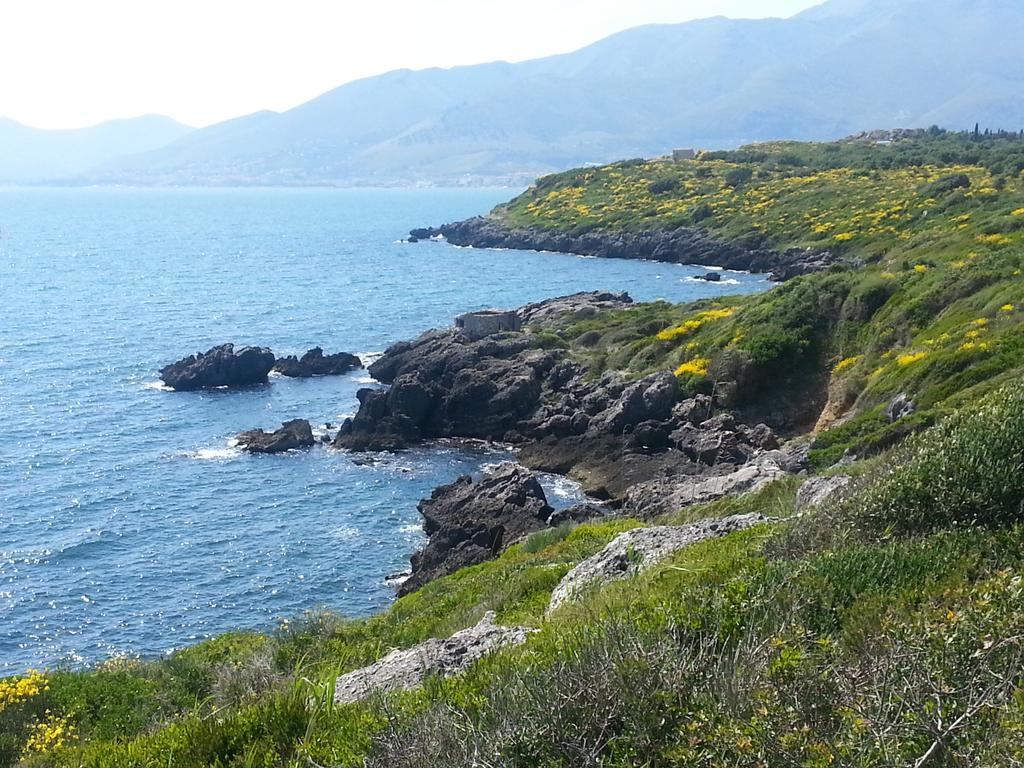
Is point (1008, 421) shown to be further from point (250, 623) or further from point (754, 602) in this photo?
point (250, 623)

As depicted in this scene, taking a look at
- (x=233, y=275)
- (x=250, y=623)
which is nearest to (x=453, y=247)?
(x=233, y=275)

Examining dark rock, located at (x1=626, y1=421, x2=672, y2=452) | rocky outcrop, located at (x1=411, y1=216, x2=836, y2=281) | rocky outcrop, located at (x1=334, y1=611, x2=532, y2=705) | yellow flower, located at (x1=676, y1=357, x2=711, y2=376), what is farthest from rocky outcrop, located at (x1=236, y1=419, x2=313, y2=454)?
rocky outcrop, located at (x1=411, y1=216, x2=836, y2=281)

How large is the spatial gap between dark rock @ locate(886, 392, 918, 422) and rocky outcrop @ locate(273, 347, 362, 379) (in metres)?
44.5

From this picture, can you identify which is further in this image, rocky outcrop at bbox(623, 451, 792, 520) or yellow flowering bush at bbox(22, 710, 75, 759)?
rocky outcrop at bbox(623, 451, 792, 520)

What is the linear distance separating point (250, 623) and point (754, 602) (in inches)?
1043

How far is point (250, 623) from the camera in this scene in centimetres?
3155

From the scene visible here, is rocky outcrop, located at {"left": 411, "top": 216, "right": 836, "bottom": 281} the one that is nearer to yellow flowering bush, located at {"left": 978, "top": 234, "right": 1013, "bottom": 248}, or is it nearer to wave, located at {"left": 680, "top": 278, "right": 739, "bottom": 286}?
wave, located at {"left": 680, "top": 278, "right": 739, "bottom": 286}

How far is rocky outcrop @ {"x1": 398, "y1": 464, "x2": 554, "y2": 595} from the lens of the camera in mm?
32562

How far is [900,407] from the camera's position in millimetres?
30125

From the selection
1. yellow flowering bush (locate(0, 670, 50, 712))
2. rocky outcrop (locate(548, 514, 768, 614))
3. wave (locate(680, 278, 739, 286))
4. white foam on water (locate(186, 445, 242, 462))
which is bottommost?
white foam on water (locate(186, 445, 242, 462))

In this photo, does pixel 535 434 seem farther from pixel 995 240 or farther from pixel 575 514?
pixel 995 240

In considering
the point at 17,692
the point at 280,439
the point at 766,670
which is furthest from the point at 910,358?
the point at 280,439

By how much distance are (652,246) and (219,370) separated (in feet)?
224

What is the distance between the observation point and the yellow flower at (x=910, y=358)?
33.8 m
